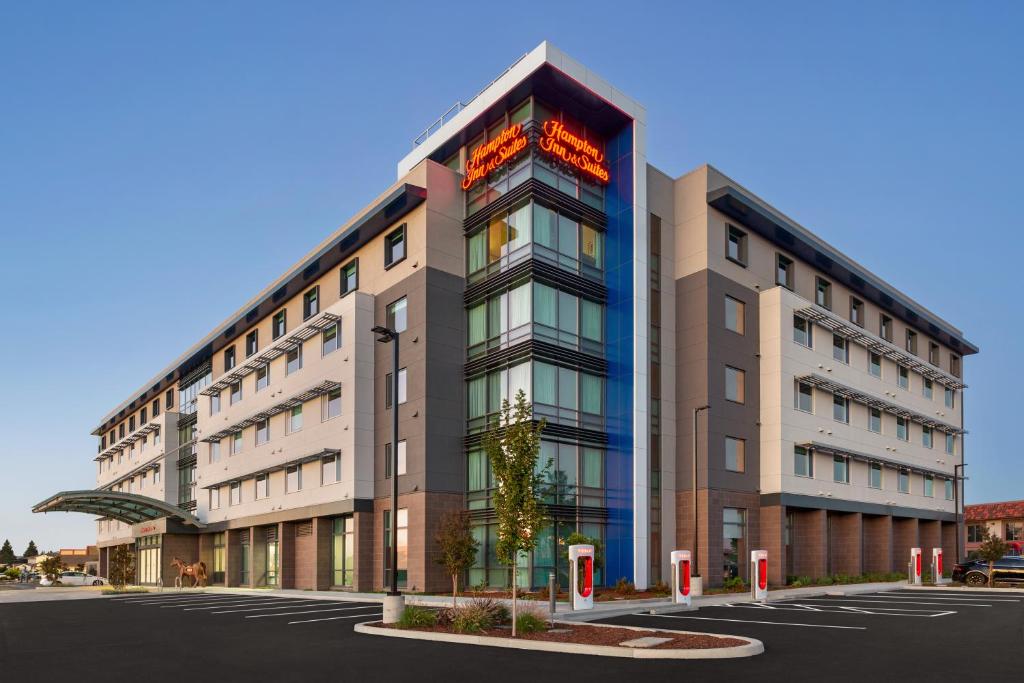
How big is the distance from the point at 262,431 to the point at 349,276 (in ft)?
40.0

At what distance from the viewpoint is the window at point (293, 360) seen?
46.2 metres

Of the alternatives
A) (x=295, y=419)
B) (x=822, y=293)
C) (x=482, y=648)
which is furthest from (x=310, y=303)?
(x=482, y=648)

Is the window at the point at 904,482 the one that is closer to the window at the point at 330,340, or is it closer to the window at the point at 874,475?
the window at the point at 874,475

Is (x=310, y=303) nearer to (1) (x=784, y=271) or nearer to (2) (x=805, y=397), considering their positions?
(1) (x=784, y=271)

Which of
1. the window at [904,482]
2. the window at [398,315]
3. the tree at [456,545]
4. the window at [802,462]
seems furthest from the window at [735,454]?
the window at [904,482]

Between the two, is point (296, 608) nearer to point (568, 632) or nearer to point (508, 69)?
point (568, 632)

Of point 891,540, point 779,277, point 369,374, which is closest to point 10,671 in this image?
point 369,374

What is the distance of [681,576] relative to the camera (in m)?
28.2

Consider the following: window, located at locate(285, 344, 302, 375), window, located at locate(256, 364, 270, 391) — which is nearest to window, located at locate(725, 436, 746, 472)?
window, located at locate(285, 344, 302, 375)

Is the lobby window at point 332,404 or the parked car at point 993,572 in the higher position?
the lobby window at point 332,404

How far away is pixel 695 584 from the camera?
3172cm

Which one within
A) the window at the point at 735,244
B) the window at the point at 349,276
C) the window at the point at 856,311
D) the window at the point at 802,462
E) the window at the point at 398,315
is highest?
the window at the point at 735,244

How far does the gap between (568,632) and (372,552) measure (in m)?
21.3

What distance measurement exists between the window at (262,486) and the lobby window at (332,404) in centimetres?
874
